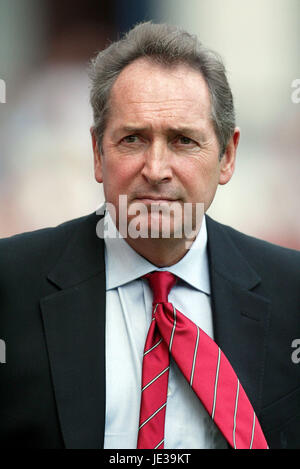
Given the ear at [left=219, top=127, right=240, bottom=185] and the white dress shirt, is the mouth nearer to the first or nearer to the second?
the white dress shirt

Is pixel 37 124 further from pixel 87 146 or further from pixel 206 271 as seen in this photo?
pixel 206 271

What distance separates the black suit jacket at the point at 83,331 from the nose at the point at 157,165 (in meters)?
0.34

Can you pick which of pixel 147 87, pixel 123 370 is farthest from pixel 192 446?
pixel 147 87

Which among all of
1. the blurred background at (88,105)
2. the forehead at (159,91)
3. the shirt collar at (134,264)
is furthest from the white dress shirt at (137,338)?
the blurred background at (88,105)

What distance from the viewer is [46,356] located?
1854 mm

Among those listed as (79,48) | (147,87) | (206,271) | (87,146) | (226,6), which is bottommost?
(206,271)

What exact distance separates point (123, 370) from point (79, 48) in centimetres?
241

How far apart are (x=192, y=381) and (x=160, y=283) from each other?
309 mm

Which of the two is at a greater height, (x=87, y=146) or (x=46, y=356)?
(x=87, y=146)

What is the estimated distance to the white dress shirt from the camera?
1.85 metres

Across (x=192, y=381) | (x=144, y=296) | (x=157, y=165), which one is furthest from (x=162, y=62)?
(x=192, y=381)

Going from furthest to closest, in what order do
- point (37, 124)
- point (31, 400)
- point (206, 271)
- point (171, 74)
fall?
point (37, 124), point (206, 271), point (171, 74), point (31, 400)

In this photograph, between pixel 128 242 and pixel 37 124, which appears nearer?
pixel 128 242

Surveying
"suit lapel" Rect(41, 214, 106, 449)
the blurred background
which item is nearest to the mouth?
"suit lapel" Rect(41, 214, 106, 449)
